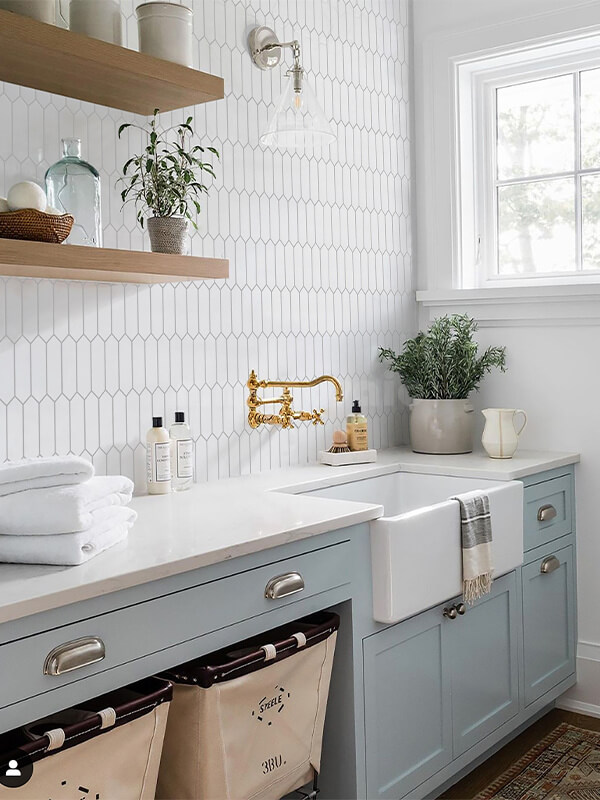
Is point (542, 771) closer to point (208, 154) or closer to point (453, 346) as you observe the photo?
point (453, 346)

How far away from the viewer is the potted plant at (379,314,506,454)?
9.88 feet

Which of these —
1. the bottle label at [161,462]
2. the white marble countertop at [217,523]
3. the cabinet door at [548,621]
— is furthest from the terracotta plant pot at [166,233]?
the cabinet door at [548,621]

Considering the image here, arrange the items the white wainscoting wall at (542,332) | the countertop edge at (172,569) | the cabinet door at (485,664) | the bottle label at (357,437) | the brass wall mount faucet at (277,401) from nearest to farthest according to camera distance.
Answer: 1. the countertop edge at (172,569)
2. the cabinet door at (485,664)
3. the brass wall mount faucet at (277,401)
4. the bottle label at (357,437)
5. the white wainscoting wall at (542,332)

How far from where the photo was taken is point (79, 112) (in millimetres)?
2137

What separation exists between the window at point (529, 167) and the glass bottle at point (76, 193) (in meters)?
1.66

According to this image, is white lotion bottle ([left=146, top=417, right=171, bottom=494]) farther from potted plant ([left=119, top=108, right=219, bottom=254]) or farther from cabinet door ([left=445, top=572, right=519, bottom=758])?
cabinet door ([left=445, top=572, right=519, bottom=758])

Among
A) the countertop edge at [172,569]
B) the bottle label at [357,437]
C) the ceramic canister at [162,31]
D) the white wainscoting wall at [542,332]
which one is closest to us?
the countertop edge at [172,569]

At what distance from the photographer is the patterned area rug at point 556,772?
7.95 feet

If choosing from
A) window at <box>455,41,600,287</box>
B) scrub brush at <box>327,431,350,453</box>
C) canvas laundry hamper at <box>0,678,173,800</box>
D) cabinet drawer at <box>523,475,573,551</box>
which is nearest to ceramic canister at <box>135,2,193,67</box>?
scrub brush at <box>327,431,350,453</box>

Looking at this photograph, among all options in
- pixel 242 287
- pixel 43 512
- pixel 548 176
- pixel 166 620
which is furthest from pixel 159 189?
pixel 548 176

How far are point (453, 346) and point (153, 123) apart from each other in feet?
4.45

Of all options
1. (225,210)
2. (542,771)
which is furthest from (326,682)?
(225,210)

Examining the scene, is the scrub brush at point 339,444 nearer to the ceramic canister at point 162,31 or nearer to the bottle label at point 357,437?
the bottle label at point 357,437

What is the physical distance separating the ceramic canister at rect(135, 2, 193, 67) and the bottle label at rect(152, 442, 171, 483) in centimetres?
93
